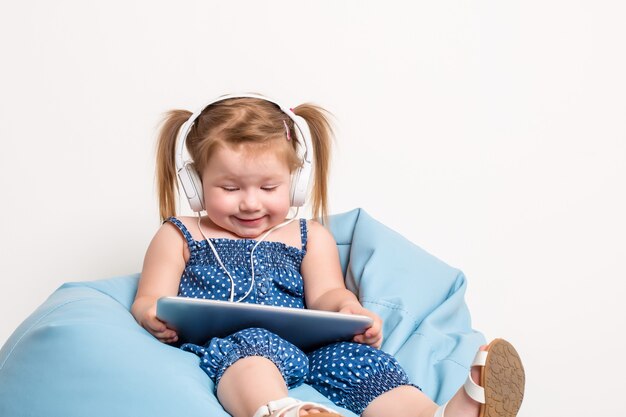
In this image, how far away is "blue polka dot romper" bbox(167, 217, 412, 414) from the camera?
1.95 meters

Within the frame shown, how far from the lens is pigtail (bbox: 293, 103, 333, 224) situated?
257 cm

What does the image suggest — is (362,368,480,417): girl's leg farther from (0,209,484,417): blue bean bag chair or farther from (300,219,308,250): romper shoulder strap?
(300,219,308,250): romper shoulder strap

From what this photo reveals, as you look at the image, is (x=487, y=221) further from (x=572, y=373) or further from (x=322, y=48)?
(x=322, y=48)

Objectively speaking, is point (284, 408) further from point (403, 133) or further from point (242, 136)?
point (403, 133)

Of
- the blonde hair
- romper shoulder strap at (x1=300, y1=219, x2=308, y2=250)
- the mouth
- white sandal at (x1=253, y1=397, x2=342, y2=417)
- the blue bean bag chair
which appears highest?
the blonde hair

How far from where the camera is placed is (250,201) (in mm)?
2281

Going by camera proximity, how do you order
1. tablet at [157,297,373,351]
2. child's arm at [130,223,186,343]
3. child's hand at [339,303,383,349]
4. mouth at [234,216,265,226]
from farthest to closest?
mouth at [234,216,265,226], child's arm at [130,223,186,343], child's hand at [339,303,383,349], tablet at [157,297,373,351]

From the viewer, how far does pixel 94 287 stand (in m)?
2.36

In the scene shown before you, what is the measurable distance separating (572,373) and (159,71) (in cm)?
178

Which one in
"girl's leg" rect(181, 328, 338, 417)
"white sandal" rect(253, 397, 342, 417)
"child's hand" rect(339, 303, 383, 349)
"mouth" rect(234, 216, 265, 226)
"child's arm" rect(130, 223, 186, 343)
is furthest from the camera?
"mouth" rect(234, 216, 265, 226)

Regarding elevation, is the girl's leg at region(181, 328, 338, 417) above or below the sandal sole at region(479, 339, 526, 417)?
below

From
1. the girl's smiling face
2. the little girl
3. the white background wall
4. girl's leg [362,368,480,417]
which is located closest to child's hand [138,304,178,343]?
the little girl

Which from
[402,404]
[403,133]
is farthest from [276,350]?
[403,133]

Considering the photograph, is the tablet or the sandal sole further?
the tablet
